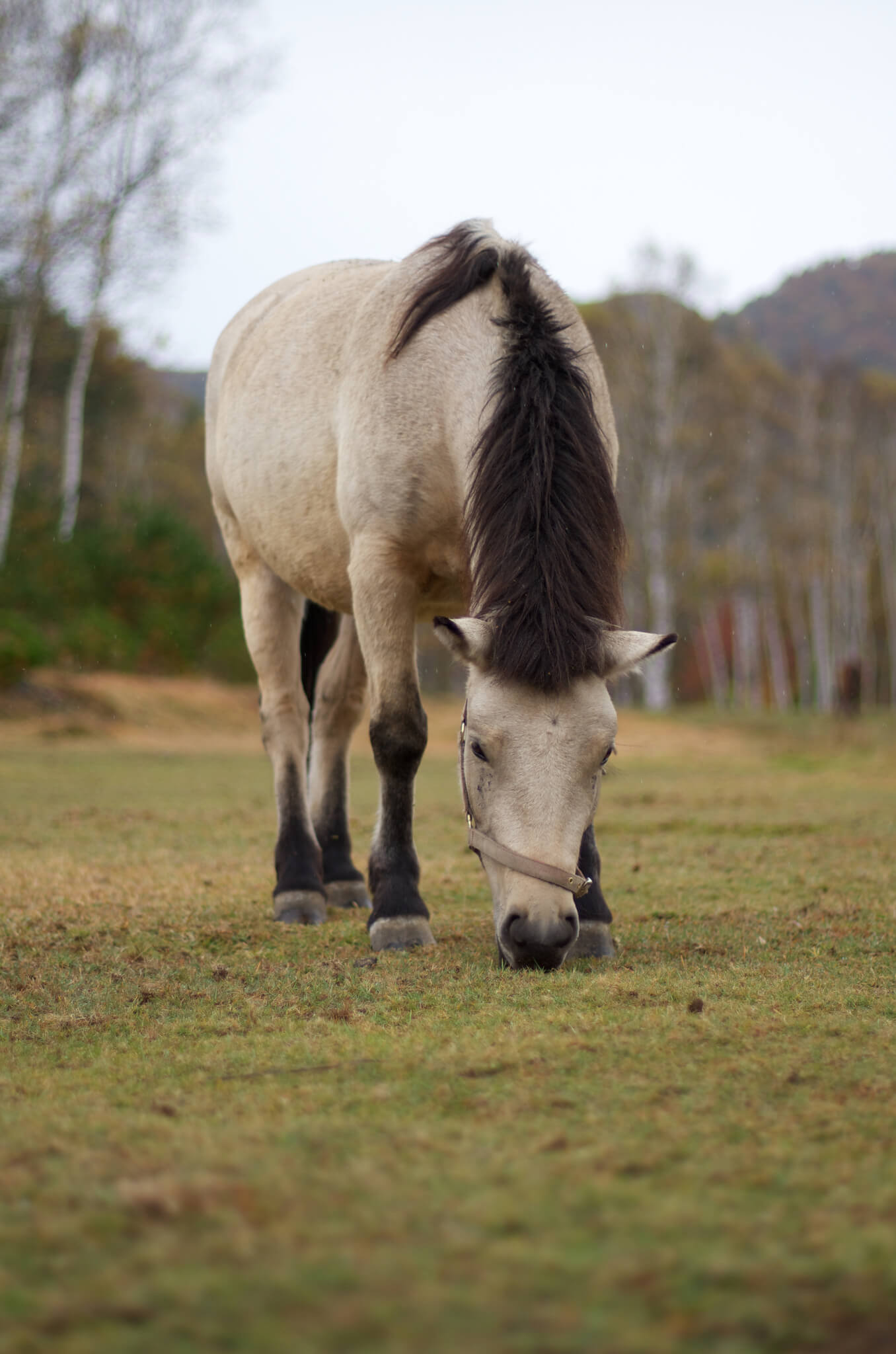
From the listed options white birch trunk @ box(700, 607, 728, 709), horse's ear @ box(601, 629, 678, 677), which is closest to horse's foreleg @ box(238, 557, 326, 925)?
horse's ear @ box(601, 629, 678, 677)

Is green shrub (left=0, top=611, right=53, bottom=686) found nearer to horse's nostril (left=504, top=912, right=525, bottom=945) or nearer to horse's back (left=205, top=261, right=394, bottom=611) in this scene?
horse's back (left=205, top=261, right=394, bottom=611)

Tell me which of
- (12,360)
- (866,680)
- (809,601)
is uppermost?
(12,360)

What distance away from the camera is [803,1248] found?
4.62 ft

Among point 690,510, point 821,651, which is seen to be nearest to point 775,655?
point 821,651

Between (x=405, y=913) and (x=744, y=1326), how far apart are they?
2.77 m

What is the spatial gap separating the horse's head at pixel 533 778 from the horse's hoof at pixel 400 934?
24.4 inches

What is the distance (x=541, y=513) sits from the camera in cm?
347

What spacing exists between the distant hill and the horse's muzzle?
3698 centimetres

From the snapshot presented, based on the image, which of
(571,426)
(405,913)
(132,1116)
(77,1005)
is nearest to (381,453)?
(571,426)

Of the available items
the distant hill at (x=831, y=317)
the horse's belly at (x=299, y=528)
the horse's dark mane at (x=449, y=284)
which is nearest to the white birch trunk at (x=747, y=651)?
the distant hill at (x=831, y=317)

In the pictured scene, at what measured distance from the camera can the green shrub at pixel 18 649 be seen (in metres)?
17.3

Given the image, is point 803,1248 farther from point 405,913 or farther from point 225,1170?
point 405,913

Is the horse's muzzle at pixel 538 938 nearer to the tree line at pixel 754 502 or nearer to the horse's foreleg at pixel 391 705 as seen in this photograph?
the horse's foreleg at pixel 391 705

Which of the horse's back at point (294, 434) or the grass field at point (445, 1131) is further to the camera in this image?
the horse's back at point (294, 434)
